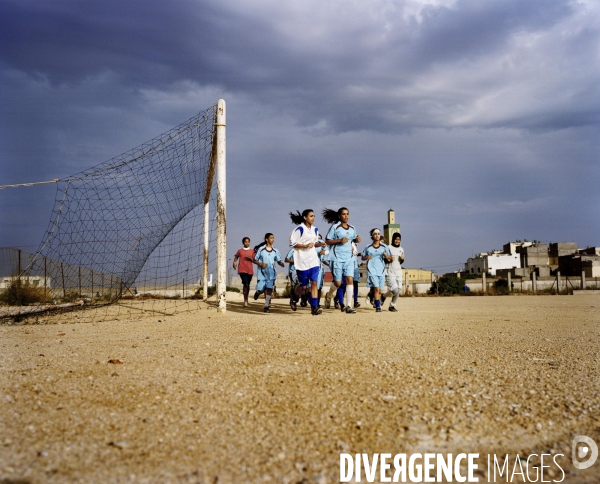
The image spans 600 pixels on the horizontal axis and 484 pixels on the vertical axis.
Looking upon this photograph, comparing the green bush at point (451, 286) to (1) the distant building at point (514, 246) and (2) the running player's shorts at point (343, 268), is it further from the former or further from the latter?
(1) the distant building at point (514, 246)

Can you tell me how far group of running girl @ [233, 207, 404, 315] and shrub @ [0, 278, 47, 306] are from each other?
18.2ft

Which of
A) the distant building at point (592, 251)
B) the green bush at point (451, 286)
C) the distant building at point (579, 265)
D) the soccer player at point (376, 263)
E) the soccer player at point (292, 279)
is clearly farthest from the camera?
the distant building at point (592, 251)

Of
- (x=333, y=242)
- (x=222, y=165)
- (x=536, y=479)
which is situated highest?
(x=222, y=165)

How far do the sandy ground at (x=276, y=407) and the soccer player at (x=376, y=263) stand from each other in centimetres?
511

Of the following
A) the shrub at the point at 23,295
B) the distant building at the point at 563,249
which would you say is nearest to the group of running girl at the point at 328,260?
the shrub at the point at 23,295

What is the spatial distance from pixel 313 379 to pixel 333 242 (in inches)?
243

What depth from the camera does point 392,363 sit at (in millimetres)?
4156

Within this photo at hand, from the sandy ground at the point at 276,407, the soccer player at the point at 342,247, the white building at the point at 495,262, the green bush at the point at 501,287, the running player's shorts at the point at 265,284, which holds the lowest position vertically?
the sandy ground at the point at 276,407

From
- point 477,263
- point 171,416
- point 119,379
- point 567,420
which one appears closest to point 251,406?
point 171,416

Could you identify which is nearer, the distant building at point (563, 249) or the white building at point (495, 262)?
the distant building at point (563, 249)

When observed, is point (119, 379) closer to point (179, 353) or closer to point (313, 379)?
point (179, 353)

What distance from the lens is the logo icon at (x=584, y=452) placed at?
2311 millimetres

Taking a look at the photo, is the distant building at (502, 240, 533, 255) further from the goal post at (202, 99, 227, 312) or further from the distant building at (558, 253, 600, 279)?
the goal post at (202, 99, 227, 312)

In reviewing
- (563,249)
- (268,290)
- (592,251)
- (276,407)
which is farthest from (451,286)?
(592,251)
